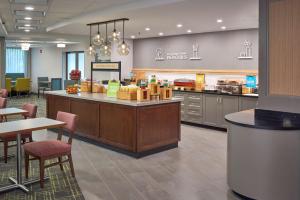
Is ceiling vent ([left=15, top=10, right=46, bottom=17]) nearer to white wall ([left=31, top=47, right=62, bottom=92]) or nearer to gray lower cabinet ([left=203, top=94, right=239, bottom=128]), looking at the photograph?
gray lower cabinet ([left=203, top=94, right=239, bottom=128])

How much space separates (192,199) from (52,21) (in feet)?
21.3

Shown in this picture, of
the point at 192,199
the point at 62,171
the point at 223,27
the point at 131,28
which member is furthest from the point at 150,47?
the point at 192,199

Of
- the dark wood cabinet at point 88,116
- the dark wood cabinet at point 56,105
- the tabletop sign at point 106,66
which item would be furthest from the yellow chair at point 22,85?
the dark wood cabinet at point 88,116

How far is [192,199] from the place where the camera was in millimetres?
3959

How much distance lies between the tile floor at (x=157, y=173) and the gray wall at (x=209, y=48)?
294 cm

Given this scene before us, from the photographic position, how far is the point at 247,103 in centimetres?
756

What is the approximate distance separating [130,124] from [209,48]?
4.58 m

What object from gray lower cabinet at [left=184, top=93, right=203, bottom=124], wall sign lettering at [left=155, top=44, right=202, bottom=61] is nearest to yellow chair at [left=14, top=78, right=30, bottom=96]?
wall sign lettering at [left=155, top=44, right=202, bottom=61]

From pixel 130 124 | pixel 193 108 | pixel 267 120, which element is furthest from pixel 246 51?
pixel 267 120

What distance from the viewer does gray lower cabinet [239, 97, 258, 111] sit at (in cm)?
746

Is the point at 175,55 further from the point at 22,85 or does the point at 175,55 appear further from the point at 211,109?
the point at 22,85

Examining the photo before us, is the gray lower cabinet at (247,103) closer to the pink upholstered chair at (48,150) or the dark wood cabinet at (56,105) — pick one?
the dark wood cabinet at (56,105)

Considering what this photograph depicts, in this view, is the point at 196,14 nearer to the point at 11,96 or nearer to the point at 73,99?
the point at 73,99

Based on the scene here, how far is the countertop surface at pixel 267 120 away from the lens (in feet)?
12.1
